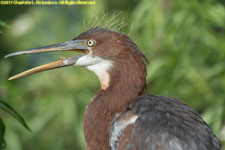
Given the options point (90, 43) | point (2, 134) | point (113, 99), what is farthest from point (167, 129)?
point (2, 134)

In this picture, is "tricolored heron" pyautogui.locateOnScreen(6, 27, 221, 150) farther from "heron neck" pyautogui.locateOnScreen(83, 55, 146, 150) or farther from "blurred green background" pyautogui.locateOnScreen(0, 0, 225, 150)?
"blurred green background" pyautogui.locateOnScreen(0, 0, 225, 150)

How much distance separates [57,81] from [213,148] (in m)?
4.42

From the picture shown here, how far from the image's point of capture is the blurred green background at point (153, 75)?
6602 mm

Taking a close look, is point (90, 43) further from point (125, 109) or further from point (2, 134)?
point (2, 134)

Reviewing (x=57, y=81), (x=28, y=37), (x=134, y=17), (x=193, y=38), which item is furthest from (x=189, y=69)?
(x=28, y=37)

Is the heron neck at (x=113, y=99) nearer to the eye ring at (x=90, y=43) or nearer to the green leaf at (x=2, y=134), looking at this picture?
the eye ring at (x=90, y=43)

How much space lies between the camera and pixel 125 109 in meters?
3.46

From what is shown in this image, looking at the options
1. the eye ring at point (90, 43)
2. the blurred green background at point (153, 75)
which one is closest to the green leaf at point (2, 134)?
the eye ring at point (90, 43)

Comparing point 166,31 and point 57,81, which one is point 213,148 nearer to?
point 166,31

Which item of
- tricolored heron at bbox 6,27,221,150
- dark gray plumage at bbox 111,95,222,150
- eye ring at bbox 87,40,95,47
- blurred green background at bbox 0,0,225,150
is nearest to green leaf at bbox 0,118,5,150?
tricolored heron at bbox 6,27,221,150

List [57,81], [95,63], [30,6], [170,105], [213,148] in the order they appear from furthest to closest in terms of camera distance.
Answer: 1. [30,6]
2. [57,81]
3. [95,63]
4. [170,105]
5. [213,148]

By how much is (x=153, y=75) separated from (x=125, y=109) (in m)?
3.14

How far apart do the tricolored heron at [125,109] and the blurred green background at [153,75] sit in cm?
256

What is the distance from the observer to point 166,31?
270 inches
